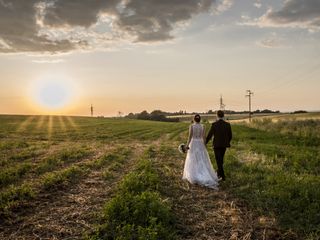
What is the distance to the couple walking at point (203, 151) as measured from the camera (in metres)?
14.6

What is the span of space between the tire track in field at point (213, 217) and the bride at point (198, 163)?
0.53 meters

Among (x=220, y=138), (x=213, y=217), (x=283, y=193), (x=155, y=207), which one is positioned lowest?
(x=213, y=217)

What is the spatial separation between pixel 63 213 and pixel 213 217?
4.00m

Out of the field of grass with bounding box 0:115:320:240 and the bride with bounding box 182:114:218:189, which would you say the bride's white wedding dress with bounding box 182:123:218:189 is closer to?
the bride with bounding box 182:114:218:189

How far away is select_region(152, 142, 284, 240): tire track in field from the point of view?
8.64 m

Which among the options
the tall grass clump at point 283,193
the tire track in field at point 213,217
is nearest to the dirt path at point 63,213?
the tire track in field at point 213,217

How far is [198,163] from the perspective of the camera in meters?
14.9

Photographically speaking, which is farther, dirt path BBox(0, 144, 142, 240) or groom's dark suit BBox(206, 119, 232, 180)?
groom's dark suit BBox(206, 119, 232, 180)

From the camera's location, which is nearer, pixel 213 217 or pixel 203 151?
pixel 213 217

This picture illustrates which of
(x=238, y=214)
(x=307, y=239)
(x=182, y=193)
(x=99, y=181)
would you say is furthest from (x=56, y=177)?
(x=307, y=239)

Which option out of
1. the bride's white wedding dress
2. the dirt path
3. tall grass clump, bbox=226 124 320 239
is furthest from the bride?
the dirt path

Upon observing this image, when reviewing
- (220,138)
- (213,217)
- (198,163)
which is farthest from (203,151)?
(213,217)

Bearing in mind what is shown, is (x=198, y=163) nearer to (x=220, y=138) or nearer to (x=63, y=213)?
(x=220, y=138)

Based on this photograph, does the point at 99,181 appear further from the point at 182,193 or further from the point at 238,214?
the point at 238,214
